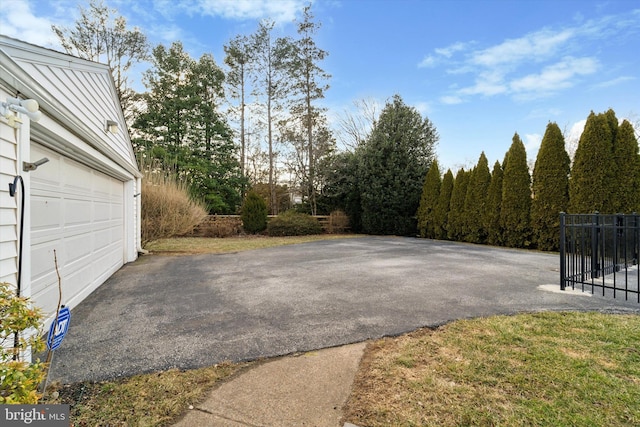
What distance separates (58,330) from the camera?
1844mm

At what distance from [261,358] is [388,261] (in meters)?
5.37

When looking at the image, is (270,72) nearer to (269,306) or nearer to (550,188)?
(550,188)

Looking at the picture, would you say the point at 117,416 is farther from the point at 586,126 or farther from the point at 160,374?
the point at 586,126

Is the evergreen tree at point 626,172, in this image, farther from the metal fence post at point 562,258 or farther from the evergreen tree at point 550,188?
the metal fence post at point 562,258

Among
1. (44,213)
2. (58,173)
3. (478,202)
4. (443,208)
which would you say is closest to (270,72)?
A: (443,208)

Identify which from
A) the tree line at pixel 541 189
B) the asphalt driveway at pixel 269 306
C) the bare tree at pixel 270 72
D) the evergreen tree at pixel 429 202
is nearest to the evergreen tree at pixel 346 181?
the evergreen tree at pixel 429 202

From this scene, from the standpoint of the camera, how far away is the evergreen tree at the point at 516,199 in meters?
10.6

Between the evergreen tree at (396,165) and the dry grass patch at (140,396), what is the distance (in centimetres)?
1336

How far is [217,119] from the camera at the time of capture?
19.1 m

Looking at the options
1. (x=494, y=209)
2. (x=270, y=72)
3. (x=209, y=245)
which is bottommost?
(x=209, y=245)

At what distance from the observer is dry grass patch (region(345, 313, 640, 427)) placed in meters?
1.78

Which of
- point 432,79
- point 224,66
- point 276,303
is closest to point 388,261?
point 276,303

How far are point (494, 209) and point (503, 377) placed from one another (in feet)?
35.3

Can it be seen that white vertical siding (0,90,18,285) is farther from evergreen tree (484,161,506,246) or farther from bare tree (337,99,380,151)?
bare tree (337,99,380,151)
